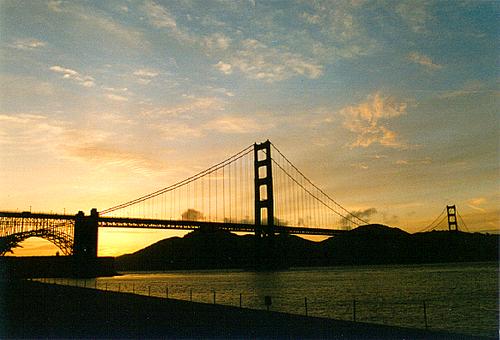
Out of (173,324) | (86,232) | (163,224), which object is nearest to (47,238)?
(86,232)

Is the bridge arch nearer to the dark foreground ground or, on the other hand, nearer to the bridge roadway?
the bridge roadway

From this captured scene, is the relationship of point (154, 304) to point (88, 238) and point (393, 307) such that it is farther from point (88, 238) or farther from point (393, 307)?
point (88, 238)

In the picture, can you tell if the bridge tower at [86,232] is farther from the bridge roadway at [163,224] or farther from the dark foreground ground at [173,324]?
the dark foreground ground at [173,324]

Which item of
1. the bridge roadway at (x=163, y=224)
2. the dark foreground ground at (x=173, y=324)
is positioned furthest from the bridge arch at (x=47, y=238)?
the dark foreground ground at (x=173, y=324)

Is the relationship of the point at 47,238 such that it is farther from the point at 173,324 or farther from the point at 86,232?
the point at 173,324

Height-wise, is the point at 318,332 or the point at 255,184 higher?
the point at 255,184

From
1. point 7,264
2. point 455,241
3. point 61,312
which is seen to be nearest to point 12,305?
point 61,312

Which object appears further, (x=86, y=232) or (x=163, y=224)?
(x=163, y=224)

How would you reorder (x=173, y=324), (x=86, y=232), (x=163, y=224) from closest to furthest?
(x=173, y=324) < (x=86, y=232) < (x=163, y=224)
